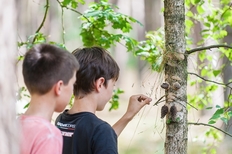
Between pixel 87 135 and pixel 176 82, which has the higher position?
pixel 176 82

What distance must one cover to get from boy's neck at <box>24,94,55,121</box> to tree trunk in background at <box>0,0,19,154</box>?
24.9 inches

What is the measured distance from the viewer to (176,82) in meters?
2.43

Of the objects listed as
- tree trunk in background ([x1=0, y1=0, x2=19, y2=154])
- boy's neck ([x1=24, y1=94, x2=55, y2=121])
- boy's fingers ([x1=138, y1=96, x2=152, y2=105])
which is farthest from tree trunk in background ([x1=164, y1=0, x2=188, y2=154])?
tree trunk in background ([x1=0, y1=0, x2=19, y2=154])

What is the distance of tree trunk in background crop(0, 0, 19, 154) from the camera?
104cm

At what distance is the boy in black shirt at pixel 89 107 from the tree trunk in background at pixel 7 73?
0.88m

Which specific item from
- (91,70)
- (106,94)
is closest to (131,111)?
(106,94)

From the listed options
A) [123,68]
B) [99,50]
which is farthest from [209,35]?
[123,68]

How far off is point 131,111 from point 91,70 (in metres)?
0.32

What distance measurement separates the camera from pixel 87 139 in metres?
1.98

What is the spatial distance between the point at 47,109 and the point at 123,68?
36.9ft

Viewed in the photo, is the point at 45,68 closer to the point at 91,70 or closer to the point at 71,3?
the point at 91,70

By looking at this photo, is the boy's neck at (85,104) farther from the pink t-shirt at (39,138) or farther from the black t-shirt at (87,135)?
the pink t-shirt at (39,138)

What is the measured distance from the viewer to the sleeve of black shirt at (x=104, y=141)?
1.91m

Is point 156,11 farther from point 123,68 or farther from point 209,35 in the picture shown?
point 209,35
